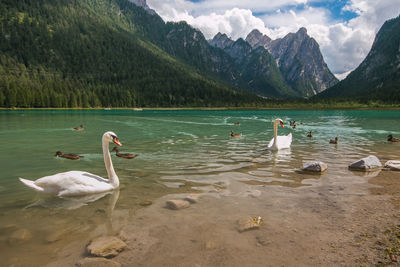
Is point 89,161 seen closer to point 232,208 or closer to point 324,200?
point 232,208

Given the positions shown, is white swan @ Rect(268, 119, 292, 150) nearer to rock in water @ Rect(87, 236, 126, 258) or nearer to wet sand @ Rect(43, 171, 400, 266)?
wet sand @ Rect(43, 171, 400, 266)

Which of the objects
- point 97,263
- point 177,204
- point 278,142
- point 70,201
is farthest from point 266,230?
point 278,142

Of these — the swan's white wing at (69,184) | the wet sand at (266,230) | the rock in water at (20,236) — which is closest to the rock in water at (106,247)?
the wet sand at (266,230)

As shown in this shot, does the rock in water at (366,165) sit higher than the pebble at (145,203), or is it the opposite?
the rock in water at (366,165)

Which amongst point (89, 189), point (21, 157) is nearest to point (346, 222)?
point (89, 189)

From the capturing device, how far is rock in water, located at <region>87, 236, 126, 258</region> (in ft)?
17.9

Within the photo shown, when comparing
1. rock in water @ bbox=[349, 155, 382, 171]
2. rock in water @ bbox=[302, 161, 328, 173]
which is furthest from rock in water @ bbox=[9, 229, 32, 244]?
rock in water @ bbox=[349, 155, 382, 171]

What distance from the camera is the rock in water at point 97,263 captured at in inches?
199

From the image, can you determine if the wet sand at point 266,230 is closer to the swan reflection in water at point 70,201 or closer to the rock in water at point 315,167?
the swan reflection in water at point 70,201

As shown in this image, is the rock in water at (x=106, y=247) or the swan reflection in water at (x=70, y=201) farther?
the swan reflection in water at (x=70, y=201)

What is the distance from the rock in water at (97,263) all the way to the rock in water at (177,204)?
313cm

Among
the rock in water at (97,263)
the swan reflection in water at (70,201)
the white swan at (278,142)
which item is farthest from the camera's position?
the white swan at (278,142)

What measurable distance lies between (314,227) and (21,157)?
1876 centimetres

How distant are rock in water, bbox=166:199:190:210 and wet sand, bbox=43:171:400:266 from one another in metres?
0.20
